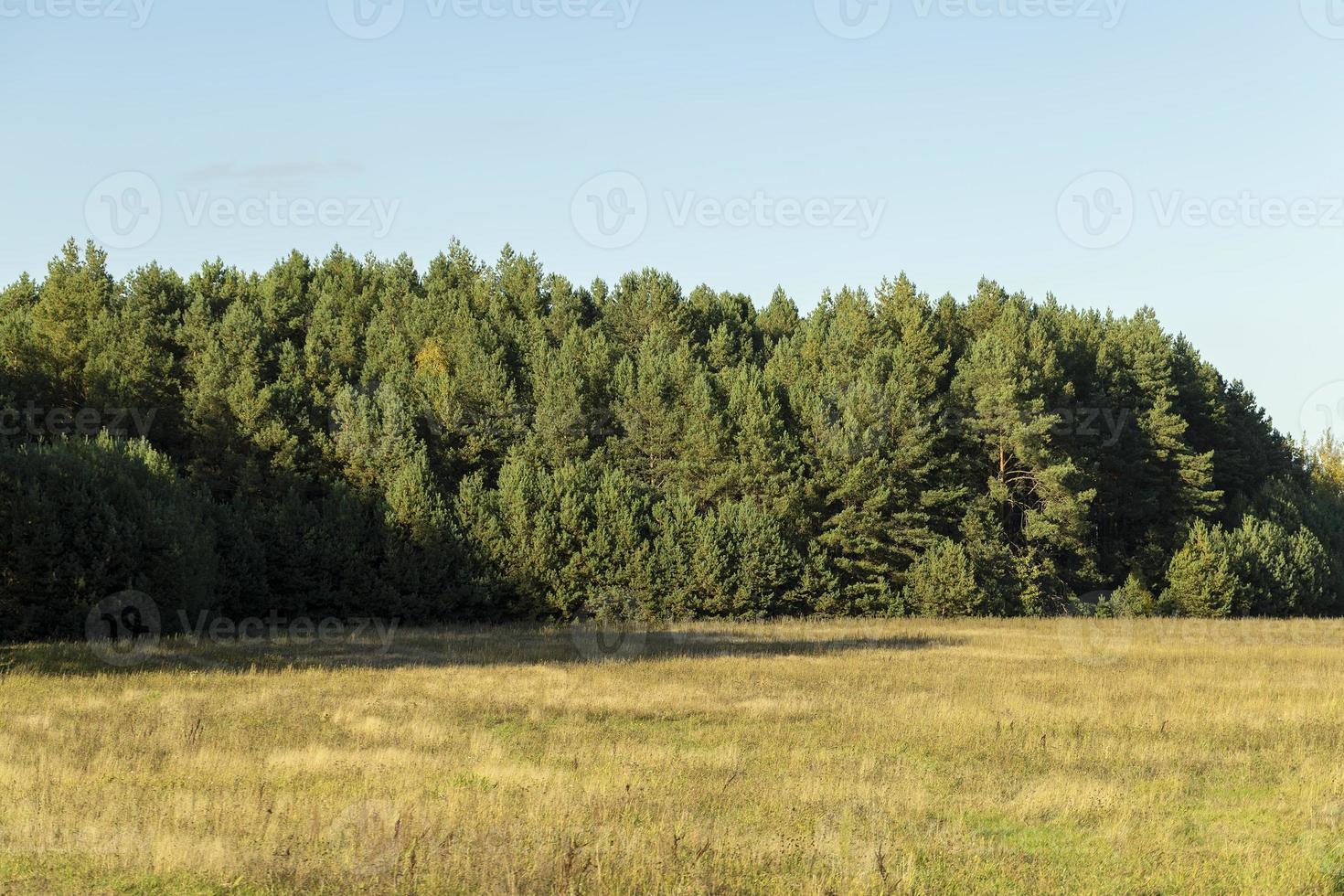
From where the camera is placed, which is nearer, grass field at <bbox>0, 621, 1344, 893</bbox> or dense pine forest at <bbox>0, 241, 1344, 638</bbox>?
grass field at <bbox>0, 621, 1344, 893</bbox>

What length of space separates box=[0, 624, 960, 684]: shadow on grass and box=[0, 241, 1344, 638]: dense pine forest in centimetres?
637

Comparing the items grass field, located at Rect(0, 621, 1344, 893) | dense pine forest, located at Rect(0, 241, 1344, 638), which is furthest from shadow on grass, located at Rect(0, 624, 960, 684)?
dense pine forest, located at Rect(0, 241, 1344, 638)

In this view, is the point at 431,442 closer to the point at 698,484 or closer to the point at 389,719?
the point at 698,484

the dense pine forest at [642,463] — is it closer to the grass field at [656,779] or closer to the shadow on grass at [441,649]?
the shadow on grass at [441,649]

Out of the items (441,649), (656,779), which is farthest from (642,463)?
(656,779)

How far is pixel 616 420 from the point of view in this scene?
215 ft

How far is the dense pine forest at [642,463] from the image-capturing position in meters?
55.8

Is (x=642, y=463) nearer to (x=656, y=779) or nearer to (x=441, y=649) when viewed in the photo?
(x=441, y=649)

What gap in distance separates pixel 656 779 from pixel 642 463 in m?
48.3

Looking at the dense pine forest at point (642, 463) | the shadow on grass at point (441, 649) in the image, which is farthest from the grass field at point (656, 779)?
the dense pine forest at point (642, 463)

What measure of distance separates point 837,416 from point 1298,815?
A: 4864cm

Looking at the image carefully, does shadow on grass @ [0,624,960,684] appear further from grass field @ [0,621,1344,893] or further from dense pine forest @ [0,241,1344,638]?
dense pine forest @ [0,241,1344,638]

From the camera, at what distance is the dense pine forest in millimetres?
55781

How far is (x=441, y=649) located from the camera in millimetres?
39156
